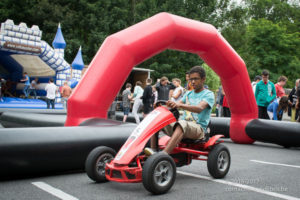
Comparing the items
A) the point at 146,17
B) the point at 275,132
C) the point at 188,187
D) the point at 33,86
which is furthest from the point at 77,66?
the point at 188,187

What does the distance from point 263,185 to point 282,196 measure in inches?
21.2

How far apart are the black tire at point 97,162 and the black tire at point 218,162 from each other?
1302 mm

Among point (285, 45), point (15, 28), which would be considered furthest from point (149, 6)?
point (15, 28)

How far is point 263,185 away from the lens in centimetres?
438

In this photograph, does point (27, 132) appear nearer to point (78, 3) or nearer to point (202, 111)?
point (202, 111)

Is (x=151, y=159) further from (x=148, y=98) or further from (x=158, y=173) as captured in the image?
(x=148, y=98)

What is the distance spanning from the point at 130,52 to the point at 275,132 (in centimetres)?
434

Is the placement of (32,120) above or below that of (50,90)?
below

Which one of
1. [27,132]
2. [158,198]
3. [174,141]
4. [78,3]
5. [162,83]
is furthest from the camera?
[78,3]

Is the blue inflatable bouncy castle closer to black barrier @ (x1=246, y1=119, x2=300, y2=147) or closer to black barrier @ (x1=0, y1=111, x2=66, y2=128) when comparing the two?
black barrier @ (x1=0, y1=111, x2=66, y2=128)

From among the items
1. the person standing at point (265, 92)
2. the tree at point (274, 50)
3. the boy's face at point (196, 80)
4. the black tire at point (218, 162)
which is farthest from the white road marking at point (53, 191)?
the tree at point (274, 50)

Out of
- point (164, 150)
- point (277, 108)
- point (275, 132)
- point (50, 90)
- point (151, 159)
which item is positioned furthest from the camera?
point (50, 90)

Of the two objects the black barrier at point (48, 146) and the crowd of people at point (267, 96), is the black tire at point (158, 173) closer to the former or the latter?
the black barrier at point (48, 146)

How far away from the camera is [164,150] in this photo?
4133mm
